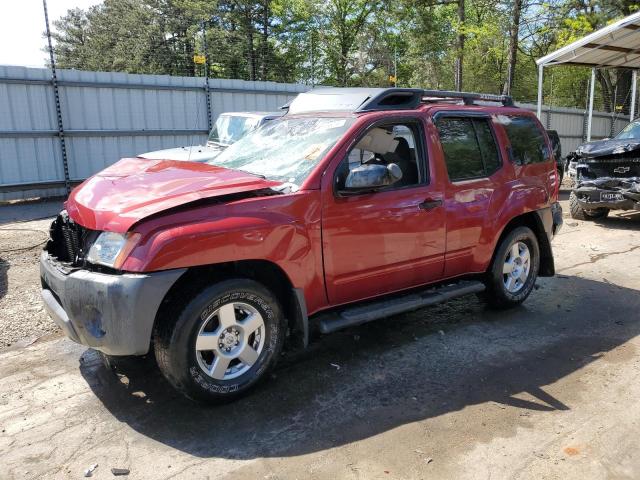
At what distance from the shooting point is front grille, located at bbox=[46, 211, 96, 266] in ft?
11.3

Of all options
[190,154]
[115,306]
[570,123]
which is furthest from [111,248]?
[570,123]

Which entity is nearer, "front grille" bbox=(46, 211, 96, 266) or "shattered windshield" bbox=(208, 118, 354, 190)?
"front grille" bbox=(46, 211, 96, 266)

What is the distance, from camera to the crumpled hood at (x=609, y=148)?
29.4 ft

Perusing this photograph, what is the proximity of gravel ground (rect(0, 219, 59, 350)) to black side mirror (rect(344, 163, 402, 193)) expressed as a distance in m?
3.08

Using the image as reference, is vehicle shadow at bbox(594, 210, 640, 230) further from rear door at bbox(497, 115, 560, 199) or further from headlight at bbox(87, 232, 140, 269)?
headlight at bbox(87, 232, 140, 269)

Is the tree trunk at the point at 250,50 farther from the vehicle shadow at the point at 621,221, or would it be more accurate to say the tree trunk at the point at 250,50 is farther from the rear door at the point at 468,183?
the rear door at the point at 468,183

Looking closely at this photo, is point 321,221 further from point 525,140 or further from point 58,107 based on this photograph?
point 58,107

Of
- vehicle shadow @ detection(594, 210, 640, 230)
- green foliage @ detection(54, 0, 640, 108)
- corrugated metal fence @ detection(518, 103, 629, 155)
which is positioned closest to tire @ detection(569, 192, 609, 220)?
vehicle shadow @ detection(594, 210, 640, 230)

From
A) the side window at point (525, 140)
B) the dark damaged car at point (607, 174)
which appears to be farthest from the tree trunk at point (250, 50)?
the side window at point (525, 140)

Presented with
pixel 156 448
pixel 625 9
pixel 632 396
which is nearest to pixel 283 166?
pixel 156 448

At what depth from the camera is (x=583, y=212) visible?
10102 mm

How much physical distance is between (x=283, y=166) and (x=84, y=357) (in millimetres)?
2206

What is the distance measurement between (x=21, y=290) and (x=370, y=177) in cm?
426

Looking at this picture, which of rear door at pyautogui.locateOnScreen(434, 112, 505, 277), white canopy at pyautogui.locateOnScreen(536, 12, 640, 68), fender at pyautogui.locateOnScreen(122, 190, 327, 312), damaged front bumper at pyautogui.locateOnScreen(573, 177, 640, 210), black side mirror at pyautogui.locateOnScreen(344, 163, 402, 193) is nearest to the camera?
fender at pyautogui.locateOnScreen(122, 190, 327, 312)
